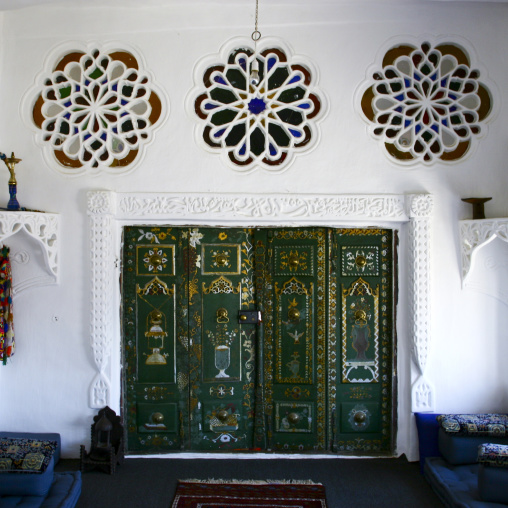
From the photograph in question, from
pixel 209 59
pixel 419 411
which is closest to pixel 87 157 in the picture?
pixel 209 59

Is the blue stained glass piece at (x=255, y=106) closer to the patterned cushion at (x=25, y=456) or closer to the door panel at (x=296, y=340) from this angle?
the door panel at (x=296, y=340)

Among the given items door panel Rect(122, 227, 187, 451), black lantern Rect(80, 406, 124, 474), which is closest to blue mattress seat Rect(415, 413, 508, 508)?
door panel Rect(122, 227, 187, 451)

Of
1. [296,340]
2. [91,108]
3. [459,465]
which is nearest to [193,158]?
[91,108]

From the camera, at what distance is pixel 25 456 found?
2840 millimetres

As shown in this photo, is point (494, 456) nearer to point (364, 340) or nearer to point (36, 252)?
point (364, 340)

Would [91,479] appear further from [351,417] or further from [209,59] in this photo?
[209,59]

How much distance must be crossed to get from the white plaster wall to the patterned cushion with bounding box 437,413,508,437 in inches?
14.5

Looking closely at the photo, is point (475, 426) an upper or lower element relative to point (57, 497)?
upper

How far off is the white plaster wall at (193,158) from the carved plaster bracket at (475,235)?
0.06m

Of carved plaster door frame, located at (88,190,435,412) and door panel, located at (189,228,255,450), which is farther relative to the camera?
door panel, located at (189,228,255,450)

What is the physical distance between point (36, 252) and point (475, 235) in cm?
311

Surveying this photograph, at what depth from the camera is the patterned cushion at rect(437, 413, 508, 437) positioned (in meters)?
3.22

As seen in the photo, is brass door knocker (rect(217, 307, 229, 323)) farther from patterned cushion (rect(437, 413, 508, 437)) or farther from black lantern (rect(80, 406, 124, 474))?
patterned cushion (rect(437, 413, 508, 437))

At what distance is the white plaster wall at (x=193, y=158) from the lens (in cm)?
356
